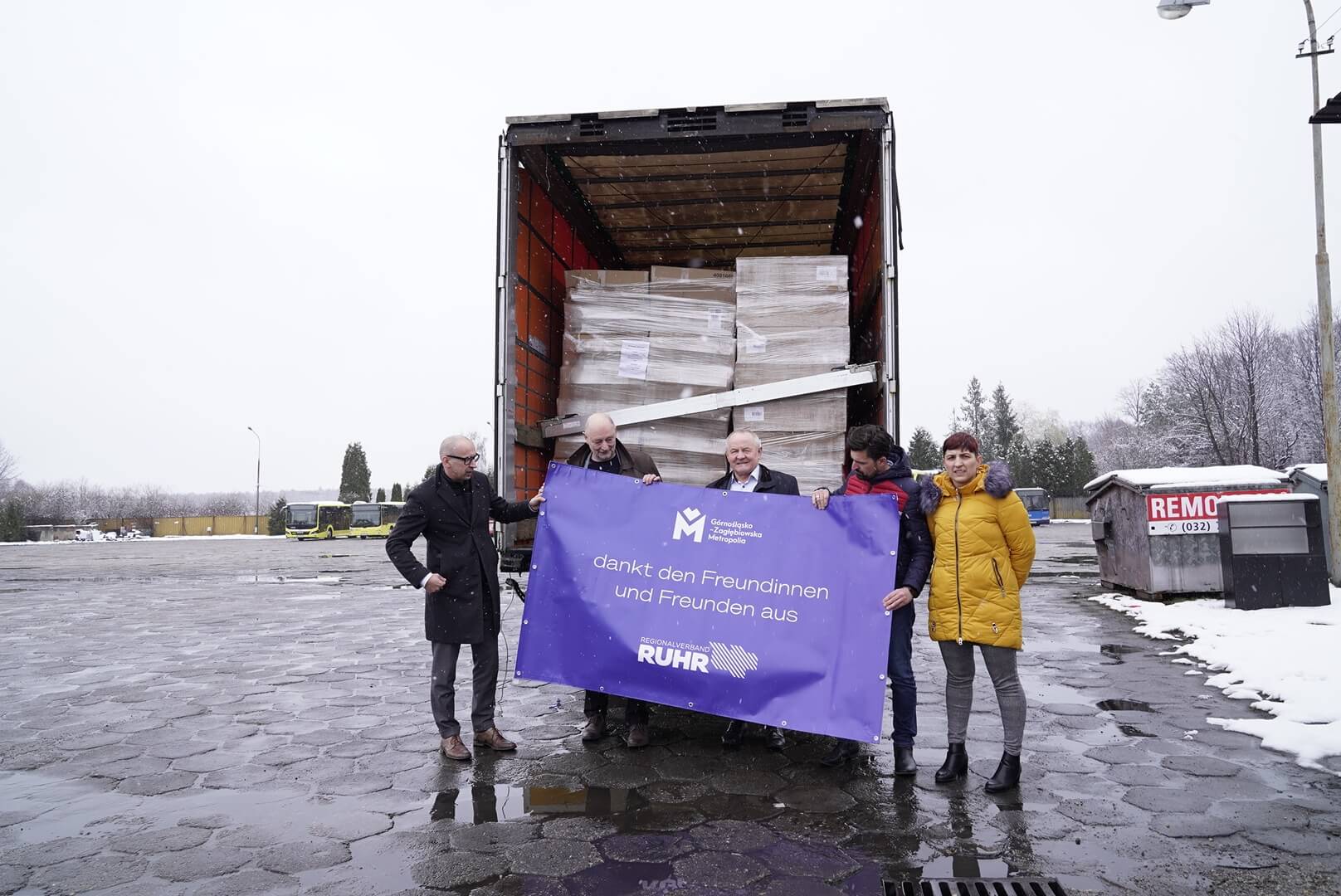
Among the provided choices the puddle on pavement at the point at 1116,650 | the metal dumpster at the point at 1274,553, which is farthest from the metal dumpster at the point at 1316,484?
the puddle on pavement at the point at 1116,650

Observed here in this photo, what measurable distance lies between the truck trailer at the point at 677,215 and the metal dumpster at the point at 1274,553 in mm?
5502

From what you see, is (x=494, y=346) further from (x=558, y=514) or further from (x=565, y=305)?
(x=558, y=514)

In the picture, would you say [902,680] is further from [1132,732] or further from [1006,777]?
[1132,732]

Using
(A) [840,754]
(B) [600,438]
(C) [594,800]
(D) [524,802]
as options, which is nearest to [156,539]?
(B) [600,438]

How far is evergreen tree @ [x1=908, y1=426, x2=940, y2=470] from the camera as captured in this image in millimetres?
64325

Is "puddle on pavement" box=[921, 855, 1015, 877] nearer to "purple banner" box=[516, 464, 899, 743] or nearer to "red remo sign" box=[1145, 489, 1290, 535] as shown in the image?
"purple banner" box=[516, 464, 899, 743]

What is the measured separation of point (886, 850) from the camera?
3.53m

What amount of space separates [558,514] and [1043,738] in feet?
10.5

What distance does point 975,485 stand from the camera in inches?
170

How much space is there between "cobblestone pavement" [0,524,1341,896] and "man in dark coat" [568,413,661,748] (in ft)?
0.34

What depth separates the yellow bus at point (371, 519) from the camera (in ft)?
192

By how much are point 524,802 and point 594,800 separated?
0.34m

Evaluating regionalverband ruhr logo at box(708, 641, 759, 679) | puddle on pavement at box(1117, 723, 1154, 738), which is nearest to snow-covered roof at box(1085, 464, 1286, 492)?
puddle on pavement at box(1117, 723, 1154, 738)

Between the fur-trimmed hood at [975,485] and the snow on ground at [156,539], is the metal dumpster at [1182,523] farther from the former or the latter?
the snow on ground at [156,539]
